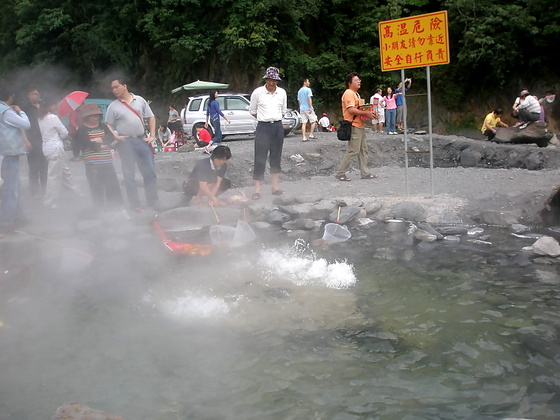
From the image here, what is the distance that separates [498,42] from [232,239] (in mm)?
18107

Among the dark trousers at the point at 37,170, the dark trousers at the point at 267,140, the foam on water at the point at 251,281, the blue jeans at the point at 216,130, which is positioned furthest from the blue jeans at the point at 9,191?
the blue jeans at the point at 216,130

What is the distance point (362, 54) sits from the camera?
24922 millimetres

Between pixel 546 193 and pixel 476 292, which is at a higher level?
pixel 546 193

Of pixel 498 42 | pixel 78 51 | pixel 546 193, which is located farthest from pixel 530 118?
pixel 78 51

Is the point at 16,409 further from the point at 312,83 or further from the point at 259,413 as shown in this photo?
the point at 312,83

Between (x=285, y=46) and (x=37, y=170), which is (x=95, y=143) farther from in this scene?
(x=285, y=46)

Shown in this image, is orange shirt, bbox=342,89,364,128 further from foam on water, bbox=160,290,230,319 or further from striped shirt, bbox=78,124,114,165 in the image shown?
foam on water, bbox=160,290,230,319

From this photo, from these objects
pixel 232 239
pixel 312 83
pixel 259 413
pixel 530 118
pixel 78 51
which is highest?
pixel 78 51

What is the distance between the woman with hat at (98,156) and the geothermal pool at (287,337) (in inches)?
50.0

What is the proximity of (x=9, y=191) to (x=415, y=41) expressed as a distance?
558 cm

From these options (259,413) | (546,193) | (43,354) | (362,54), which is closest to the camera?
(259,413)

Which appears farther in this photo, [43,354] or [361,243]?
[361,243]

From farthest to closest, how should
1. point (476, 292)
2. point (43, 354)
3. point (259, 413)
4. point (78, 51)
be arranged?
point (78, 51)
point (476, 292)
point (43, 354)
point (259, 413)

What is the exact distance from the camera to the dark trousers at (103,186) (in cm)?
683
